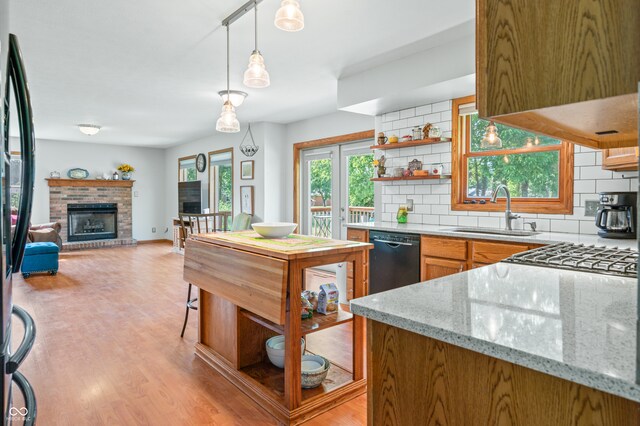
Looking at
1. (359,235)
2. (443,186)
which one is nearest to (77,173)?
(359,235)

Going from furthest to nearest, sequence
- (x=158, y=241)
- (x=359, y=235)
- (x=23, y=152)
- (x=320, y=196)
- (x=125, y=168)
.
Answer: (x=158, y=241) < (x=125, y=168) < (x=320, y=196) < (x=359, y=235) < (x=23, y=152)

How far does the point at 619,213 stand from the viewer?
2.47 m

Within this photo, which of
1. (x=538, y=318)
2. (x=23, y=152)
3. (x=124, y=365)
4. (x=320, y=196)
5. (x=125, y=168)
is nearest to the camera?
(x=538, y=318)

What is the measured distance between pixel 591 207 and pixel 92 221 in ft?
30.6

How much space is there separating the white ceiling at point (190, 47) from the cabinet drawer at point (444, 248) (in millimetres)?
1555

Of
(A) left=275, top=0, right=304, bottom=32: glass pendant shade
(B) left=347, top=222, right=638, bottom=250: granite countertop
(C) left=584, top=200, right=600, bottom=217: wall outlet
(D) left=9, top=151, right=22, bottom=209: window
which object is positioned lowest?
(B) left=347, top=222, right=638, bottom=250: granite countertop

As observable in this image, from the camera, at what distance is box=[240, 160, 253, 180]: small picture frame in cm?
660

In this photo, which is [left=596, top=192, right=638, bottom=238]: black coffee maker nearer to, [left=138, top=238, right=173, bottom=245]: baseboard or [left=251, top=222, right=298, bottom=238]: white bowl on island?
[left=251, top=222, right=298, bottom=238]: white bowl on island

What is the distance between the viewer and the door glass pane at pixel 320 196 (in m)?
5.82

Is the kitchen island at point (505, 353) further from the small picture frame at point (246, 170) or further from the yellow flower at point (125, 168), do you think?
the yellow flower at point (125, 168)

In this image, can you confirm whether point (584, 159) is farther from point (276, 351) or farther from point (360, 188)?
point (360, 188)

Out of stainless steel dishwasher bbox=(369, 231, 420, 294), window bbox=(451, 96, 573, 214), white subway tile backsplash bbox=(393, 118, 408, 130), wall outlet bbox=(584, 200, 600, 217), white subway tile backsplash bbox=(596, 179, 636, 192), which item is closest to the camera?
white subway tile backsplash bbox=(596, 179, 636, 192)

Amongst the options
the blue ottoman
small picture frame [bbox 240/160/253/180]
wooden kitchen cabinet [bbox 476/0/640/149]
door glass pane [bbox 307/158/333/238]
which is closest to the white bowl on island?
wooden kitchen cabinet [bbox 476/0/640/149]

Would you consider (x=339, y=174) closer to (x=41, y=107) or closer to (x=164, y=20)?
(x=164, y=20)
